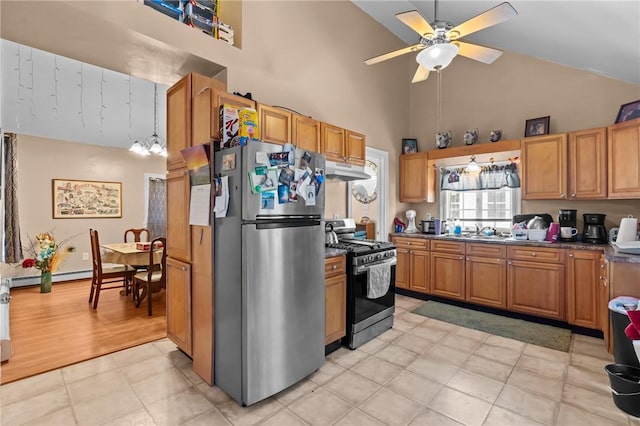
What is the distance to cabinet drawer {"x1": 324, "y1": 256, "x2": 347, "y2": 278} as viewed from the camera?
258 cm

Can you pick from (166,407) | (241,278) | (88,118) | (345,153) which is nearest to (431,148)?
(345,153)

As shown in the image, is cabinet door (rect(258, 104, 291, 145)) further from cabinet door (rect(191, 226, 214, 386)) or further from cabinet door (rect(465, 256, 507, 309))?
cabinet door (rect(465, 256, 507, 309))

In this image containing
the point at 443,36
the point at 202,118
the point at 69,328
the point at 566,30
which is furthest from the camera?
the point at 69,328

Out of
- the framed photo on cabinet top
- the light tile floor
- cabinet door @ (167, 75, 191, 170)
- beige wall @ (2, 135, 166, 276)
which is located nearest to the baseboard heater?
beige wall @ (2, 135, 166, 276)

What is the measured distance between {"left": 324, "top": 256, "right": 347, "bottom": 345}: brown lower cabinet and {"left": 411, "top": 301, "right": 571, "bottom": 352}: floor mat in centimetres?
149

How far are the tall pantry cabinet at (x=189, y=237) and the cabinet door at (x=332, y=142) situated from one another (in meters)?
0.90

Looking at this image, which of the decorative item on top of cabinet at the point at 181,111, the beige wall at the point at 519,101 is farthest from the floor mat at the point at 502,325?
the decorative item on top of cabinet at the point at 181,111

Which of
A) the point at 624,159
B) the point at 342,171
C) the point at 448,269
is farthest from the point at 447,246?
the point at 624,159

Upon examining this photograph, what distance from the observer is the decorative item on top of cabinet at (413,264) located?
425 centimetres

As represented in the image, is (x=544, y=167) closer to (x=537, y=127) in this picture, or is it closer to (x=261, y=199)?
(x=537, y=127)

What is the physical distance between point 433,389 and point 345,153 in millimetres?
2442

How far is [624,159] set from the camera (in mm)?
3051

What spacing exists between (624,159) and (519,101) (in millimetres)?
1492

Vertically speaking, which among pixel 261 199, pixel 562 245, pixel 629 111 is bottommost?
pixel 562 245
